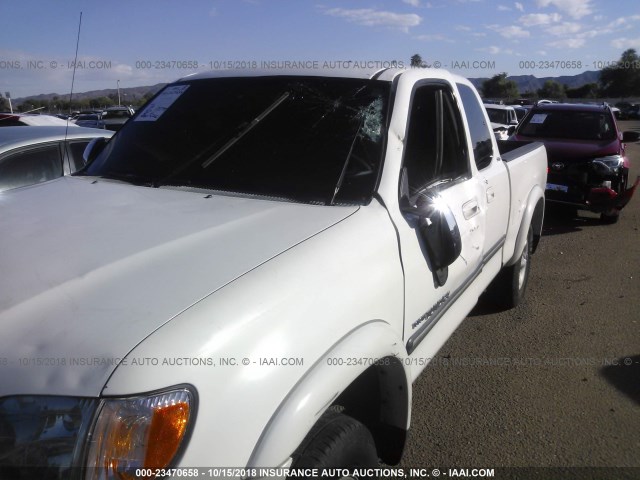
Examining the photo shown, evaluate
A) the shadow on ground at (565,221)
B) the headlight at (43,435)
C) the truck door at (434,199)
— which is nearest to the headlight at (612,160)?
the shadow on ground at (565,221)

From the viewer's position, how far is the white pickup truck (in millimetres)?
1334

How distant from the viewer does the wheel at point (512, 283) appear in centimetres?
476

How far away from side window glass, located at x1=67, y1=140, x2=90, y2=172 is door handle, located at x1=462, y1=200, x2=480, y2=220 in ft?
12.2

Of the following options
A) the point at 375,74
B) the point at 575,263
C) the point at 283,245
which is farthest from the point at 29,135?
the point at 575,263

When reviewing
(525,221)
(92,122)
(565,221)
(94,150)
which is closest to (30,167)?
(94,150)

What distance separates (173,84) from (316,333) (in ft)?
7.47

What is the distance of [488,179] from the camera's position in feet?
11.3

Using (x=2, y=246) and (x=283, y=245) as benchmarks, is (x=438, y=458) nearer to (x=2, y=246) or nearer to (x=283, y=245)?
(x=283, y=245)

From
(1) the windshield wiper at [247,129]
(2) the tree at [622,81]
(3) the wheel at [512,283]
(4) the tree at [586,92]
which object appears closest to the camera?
(1) the windshield wiper at [247,129]

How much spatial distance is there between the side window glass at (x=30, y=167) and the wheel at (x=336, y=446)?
3.78 meters

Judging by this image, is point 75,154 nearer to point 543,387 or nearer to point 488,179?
point 488,179

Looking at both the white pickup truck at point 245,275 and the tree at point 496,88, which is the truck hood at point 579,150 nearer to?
the white pickup truck at point 245,275

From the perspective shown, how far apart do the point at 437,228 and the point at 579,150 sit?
6.84m

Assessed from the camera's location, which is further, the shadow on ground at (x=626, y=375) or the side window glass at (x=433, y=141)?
the shadow on ground at (x=626, y=375)
